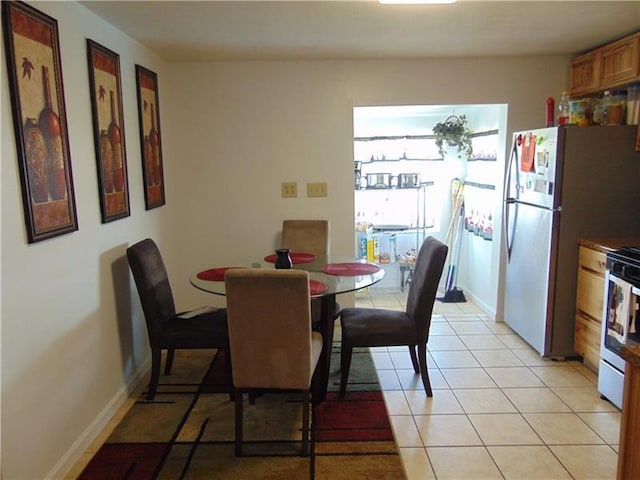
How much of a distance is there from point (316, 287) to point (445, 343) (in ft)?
5.06

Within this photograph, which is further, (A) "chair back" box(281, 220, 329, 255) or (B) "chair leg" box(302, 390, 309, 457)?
(A) "chair back" box(281, 220, 329, 255)

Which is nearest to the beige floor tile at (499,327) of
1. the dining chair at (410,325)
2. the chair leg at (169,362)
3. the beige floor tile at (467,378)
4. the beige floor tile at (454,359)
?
the beige floor tile at (454,359)

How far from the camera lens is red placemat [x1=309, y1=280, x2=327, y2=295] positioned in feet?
7.91

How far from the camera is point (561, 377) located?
298cm

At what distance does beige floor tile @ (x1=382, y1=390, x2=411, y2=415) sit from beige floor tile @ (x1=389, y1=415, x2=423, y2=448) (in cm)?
5

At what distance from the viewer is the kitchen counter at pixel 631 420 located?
122 centimetres

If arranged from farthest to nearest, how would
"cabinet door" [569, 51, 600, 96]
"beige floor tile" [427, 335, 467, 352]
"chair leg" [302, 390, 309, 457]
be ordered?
"beige floor tile" [427, 335, 467, 352] → "cabinet door" [569, 51, 600, 96] → "chair leg" [302, 390, 309, 457]

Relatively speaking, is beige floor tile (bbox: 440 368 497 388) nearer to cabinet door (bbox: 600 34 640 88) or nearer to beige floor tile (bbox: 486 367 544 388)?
beige floor tile (bbox: 486 367 544 388)

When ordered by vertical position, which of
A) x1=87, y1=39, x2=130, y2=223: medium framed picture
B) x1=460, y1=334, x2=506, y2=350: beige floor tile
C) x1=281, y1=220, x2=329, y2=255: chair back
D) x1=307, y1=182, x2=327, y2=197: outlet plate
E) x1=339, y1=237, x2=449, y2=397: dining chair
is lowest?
x1=460, y1=334, x2=506, y2=350: beige floor tile

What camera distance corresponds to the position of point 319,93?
369 centimetres

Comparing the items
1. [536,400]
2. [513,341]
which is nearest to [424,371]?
[536,400]

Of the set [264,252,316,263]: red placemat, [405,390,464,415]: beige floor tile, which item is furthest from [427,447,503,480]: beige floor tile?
[264,252,316,263]: red placemat

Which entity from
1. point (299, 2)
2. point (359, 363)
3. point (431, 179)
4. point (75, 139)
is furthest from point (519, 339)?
point (75, 139)

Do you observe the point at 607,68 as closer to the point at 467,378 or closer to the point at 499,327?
the point at 499,327
